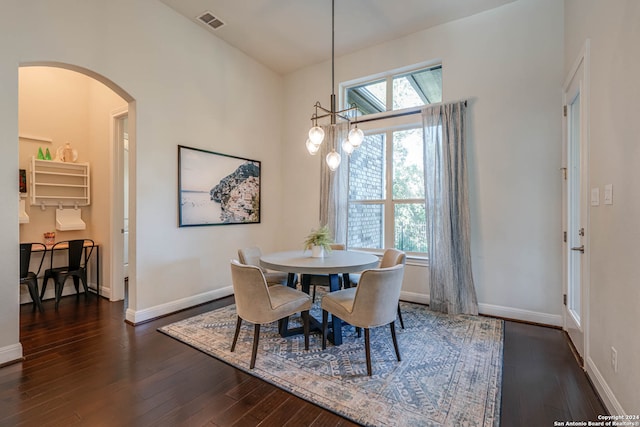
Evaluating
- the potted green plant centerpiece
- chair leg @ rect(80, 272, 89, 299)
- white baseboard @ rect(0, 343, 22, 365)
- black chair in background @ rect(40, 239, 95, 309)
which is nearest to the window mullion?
the potted green plant centerpiece

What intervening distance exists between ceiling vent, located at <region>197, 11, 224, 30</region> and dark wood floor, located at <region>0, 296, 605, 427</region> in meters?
3.65

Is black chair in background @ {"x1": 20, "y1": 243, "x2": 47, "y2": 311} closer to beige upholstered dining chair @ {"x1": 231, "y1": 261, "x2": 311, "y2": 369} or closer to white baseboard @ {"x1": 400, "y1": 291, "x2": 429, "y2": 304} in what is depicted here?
beige upholstered dining chair @ {"x1": 231, "y1": 261, "x2": 311, "y2": 369}

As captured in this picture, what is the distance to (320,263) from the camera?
2.68 meters

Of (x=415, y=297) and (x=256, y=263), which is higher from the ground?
(x=256, y=263)

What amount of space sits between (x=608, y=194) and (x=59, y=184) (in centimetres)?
585

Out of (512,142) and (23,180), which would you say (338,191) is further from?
(23,180)

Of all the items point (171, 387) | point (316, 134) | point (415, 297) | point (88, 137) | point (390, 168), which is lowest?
point (171, 387)

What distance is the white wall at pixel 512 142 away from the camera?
10.2ft

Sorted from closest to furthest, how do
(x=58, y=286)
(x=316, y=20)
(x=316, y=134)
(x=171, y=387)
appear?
(x=171, y=387) → (x=316, y=134) → (x=316, y=20) → (x=58, y=286)

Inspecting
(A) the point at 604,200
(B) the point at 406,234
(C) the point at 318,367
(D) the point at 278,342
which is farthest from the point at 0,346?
(A) the point at 604,200

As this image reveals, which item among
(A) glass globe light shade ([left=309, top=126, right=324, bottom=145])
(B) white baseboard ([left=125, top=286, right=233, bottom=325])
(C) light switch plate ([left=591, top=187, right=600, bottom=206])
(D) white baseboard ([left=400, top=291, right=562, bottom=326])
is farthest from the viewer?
(B) white baseboard ([left=125, top=286, right=233, bottom=325])

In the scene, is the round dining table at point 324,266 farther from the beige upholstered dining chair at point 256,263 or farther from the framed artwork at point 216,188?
the framed artwork at point 216,188

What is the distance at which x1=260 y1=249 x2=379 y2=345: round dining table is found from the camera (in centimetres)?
252

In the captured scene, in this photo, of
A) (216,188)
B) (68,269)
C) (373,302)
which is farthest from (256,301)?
(68,269)
